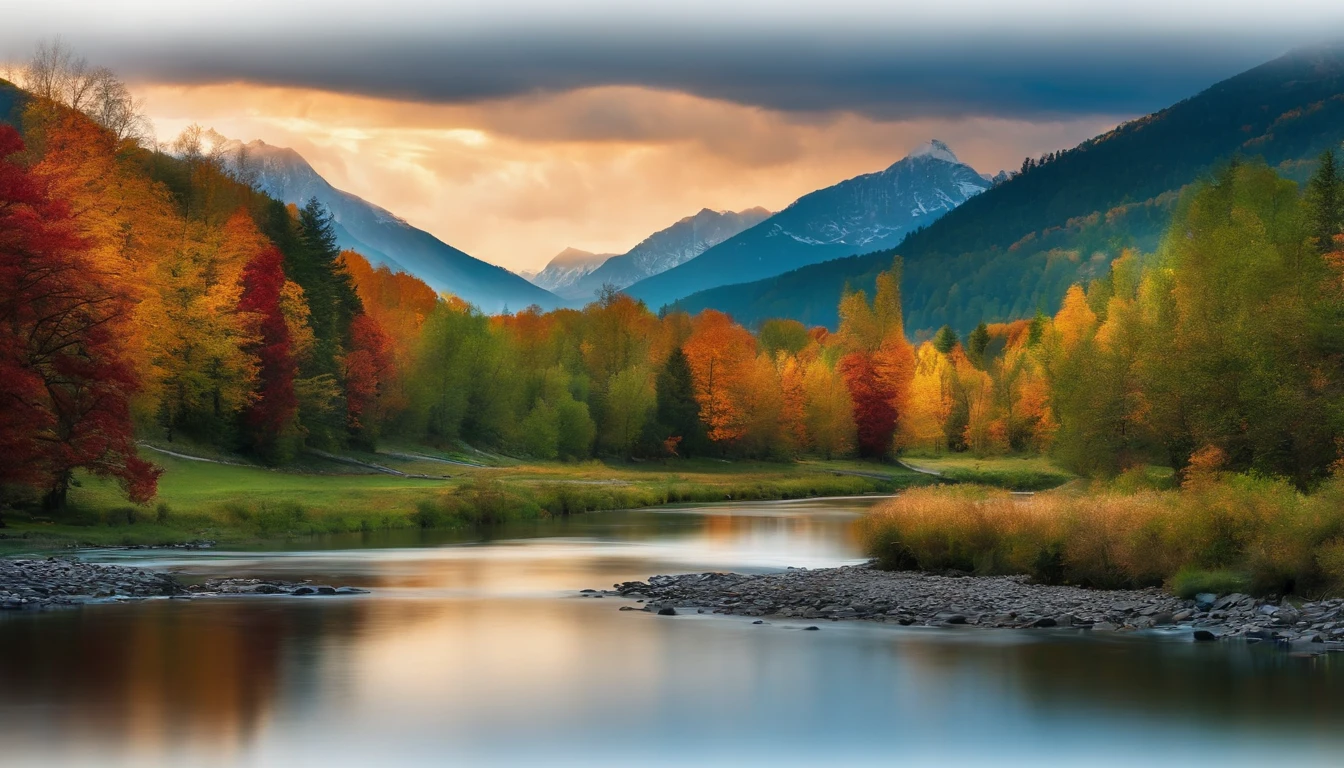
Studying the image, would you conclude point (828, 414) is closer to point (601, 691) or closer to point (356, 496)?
point (356, 496)

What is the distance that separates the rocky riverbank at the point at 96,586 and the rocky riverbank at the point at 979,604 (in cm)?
1032

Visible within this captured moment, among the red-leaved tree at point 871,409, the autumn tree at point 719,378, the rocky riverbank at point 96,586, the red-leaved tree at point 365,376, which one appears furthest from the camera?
the red-leaved tree at point 871,409

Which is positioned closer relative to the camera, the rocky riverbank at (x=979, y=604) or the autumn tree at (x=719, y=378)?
the rocky riverbank at (x=979, y=604)

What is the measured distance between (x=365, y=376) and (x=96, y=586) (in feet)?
182

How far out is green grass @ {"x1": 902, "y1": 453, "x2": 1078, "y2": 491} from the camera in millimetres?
102188

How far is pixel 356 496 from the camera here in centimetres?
6500

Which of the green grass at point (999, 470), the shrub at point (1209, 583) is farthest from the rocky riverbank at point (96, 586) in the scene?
the green grass at point (999, 470)

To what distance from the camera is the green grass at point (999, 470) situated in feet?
335

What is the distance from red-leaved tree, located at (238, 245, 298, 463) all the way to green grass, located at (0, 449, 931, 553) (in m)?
2.50

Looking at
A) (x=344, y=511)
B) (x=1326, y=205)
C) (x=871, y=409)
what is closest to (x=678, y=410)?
(x=871, y=409)

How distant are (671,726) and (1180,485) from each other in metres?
36.7

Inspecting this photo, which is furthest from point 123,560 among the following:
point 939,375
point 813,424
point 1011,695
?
point 939,375

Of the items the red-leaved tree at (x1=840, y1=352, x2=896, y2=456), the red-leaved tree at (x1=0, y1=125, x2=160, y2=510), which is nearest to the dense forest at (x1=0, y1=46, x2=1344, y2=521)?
the red-leaved tree at (x1=0, y1=125, x2=160, y2=510)

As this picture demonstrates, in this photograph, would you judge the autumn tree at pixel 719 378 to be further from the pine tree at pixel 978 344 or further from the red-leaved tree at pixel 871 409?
the pine tree at pixel 978 344
